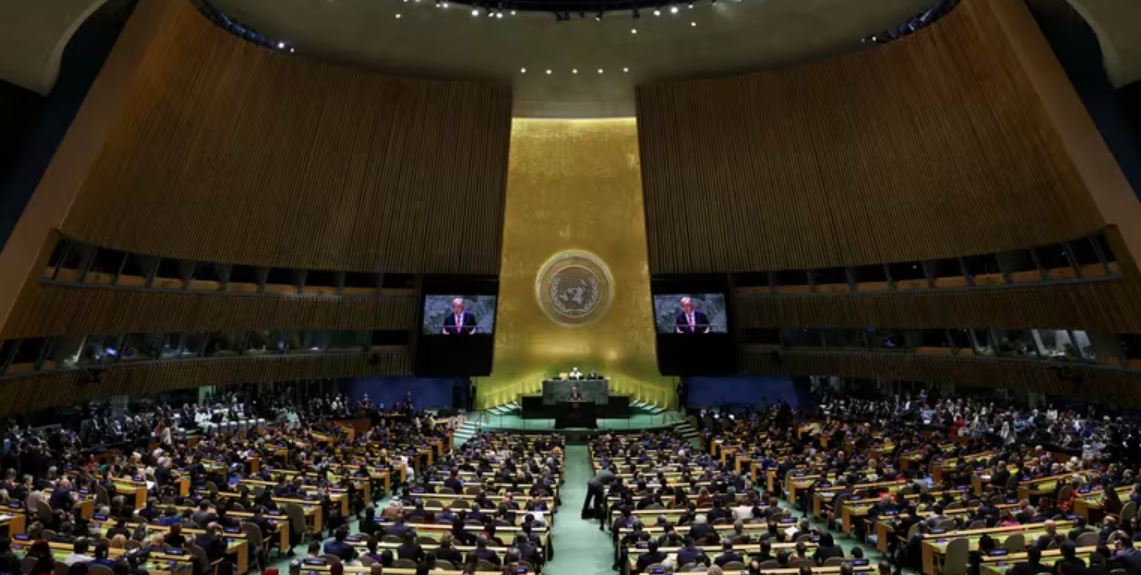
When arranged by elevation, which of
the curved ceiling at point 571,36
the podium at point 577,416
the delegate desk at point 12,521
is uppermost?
the curved ceiling at point 571,36

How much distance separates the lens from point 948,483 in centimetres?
1412

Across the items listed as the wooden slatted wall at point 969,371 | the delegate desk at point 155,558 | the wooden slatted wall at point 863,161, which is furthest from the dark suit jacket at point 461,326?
the delegate desk at point 155,558

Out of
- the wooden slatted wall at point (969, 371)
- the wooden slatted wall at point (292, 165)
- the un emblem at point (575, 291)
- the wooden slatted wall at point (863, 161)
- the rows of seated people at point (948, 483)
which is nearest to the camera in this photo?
the rows of seated people at point (948, 483)

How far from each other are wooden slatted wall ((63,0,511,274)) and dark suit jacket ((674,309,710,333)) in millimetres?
6287

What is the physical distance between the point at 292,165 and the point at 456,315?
6792 mm

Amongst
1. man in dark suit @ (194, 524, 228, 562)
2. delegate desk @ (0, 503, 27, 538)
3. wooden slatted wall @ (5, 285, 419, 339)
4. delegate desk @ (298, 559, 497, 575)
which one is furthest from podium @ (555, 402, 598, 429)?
delegate desk @ (298, 559, 497, 575)

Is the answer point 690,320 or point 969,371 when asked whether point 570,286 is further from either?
point 969,371

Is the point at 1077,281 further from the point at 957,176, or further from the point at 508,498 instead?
the point at 508,498

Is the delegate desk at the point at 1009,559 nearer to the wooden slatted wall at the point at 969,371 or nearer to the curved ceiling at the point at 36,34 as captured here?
the wooden slatted wall at the point at 969,371

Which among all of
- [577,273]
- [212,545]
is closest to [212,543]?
[212,545]

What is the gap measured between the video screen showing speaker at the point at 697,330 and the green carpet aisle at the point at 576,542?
7.61 m

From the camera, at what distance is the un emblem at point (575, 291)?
94.9ft

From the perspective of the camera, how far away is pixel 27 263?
13.0 metres

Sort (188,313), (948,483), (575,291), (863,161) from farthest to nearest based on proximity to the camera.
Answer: (575,291), (863,161), (188,313), (948,483)
